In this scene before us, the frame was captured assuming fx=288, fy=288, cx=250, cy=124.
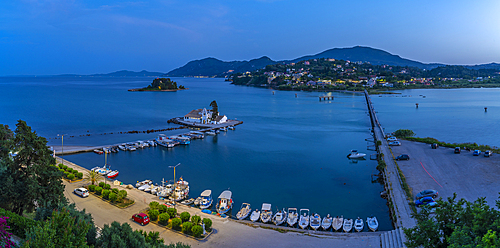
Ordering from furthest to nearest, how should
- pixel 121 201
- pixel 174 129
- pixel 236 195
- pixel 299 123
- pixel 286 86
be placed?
pixel 286 86 < pixel 299 123 < pixel 174 129 < pixel 236 195 < pixel 121 201

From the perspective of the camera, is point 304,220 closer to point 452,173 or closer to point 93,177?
point 452,173

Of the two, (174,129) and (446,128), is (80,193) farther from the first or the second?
(446,128)

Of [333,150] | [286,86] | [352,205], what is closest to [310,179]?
[352,205]

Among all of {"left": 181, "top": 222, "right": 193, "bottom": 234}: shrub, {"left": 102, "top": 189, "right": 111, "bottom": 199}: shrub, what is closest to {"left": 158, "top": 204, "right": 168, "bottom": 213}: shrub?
{"left": 181, "top": 222, "right": 193, "bottom": 234}: shrub

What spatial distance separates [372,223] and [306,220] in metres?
3.19

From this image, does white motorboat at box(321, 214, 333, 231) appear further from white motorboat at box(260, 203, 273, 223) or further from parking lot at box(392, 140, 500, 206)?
parking lot at box(392, 140, 500, 206)

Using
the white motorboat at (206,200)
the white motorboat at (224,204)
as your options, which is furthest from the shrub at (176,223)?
the white motorboat at (206,200)

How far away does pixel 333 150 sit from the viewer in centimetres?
3025

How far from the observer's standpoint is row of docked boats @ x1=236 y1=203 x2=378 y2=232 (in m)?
14.0

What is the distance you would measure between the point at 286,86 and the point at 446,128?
93686 millimetres

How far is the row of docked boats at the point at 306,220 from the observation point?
14039 millimetres

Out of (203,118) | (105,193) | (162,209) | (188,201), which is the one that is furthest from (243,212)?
(203,118)

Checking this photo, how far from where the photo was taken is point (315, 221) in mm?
14414

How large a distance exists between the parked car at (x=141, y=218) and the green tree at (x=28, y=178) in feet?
10.5
